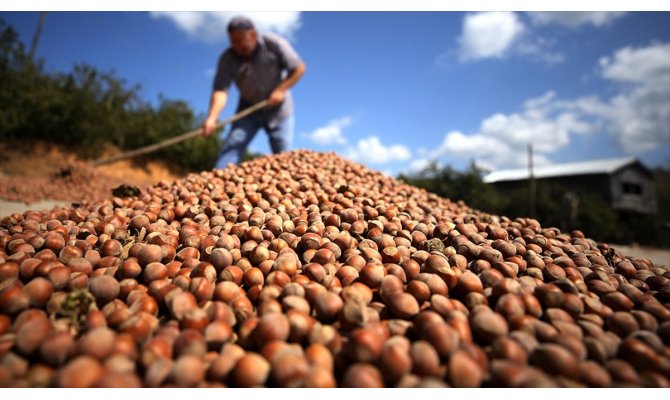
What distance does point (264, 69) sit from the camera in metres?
5.41

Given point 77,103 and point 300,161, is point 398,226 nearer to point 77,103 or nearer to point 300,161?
point 300,161

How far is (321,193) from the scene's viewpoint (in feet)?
9.02

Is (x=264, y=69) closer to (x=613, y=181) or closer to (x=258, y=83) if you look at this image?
(x=258, y=83)

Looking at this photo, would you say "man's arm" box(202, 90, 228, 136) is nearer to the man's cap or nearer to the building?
the man's cap

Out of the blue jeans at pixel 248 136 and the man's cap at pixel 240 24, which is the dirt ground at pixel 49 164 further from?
the man's cap at pixel 240 24

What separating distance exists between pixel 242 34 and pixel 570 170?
28675mm

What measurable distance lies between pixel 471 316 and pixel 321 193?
173 centimetres

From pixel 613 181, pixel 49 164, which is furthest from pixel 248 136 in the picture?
pixel 613 181

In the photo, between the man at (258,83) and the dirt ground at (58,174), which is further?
the man at (258,83)

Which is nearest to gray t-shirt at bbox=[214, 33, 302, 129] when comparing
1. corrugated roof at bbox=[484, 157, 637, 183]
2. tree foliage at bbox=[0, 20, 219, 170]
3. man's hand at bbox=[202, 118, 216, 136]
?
man's hand at bbox=[202, 118, 216, 136]

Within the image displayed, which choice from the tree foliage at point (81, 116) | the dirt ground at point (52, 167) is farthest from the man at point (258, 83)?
the tree foliage at point (81, 116)

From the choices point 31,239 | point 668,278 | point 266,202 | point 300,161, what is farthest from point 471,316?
point 300,161

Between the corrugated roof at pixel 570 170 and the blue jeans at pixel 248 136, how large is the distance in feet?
61.6

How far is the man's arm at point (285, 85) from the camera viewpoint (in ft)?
17.2
